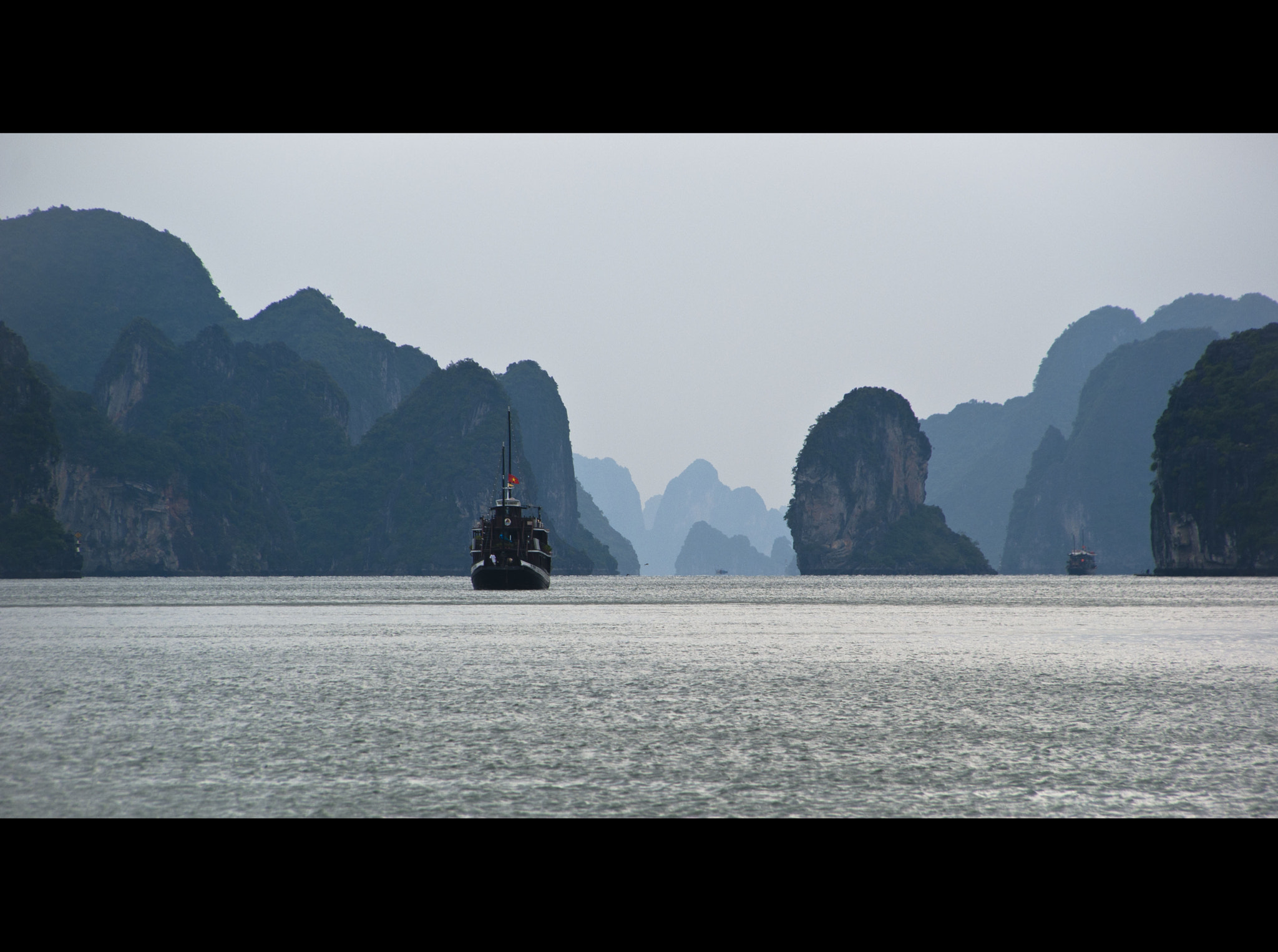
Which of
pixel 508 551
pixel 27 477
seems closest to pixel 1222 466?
pixel 508 551

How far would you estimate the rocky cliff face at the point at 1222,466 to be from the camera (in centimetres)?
13025

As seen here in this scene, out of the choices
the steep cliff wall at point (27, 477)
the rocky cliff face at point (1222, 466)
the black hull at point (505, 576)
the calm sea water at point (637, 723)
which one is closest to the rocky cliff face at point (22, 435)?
the steep cliff wall at point (27, 477)

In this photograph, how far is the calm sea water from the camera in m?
10.8

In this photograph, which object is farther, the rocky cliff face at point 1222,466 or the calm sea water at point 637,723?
the rocky cliff face at point 1222,466

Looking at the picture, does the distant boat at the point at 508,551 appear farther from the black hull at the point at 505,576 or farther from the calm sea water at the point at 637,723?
the calm sea water at the point at 637,723

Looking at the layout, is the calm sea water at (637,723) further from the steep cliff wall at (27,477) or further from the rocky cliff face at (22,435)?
the rocky cliff face at (22,435)

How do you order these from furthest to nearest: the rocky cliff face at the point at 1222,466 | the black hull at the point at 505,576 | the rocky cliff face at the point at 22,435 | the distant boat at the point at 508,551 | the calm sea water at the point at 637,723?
1. the rocky cliff face at the point at 22,435
2. the rocky cliff face at the point at 1222,466
3. the black hull at the point at 505,576
4. the distant boat at the point at 508,551
5. the calm sea water at the point at 637,723

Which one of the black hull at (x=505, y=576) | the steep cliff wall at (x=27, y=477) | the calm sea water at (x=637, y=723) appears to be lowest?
the calm sea water at (x=637, y=723)

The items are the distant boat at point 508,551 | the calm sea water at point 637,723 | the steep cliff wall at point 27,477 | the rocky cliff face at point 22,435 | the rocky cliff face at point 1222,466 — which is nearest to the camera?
the calm sea water at point 637,723

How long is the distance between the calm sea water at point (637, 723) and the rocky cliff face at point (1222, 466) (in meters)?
102

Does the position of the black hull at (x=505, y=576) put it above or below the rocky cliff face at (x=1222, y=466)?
below

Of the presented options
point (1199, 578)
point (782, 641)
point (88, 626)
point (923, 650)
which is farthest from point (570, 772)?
point (1199, 578)

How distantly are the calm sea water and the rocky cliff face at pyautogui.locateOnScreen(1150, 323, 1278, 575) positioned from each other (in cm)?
10162
